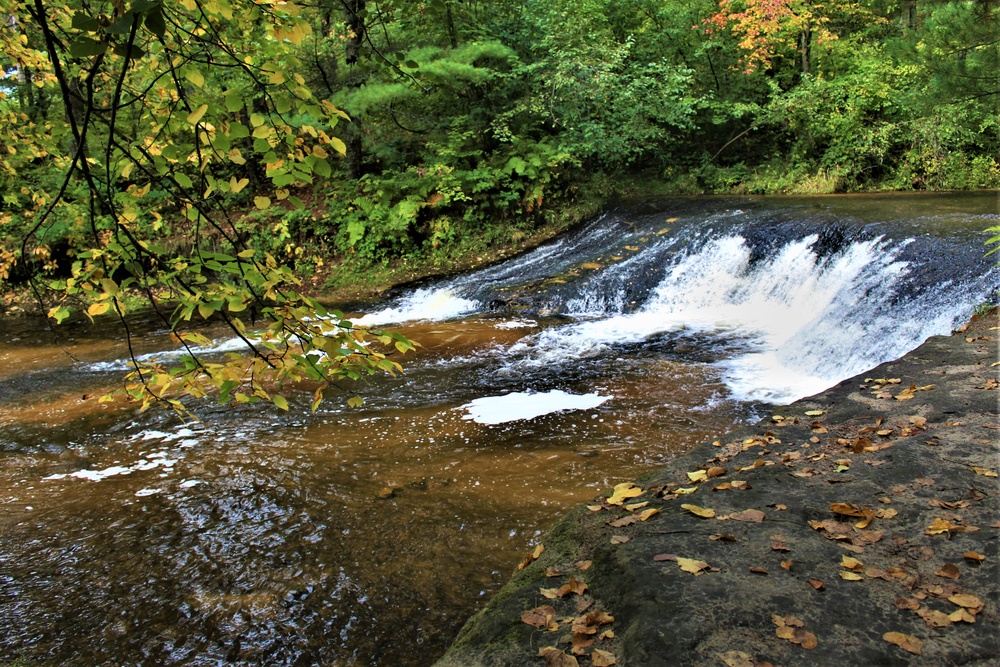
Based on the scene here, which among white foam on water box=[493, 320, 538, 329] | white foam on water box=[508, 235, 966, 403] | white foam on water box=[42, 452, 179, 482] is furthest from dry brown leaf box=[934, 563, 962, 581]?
white foam on water box=[493, 320, 538, 329]

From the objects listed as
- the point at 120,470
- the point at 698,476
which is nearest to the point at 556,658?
the point at 698,476

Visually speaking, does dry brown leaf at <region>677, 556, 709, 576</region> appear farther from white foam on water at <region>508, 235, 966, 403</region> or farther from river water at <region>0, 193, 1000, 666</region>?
white foam on water at <region>508, 235, 966, 403</region>

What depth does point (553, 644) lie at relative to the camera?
2.29 metres

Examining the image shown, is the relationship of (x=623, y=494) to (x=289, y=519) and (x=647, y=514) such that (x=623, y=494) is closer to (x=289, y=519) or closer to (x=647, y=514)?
(x=647, y=514)

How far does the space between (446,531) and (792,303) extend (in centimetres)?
664

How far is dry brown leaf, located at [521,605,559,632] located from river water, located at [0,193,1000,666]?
26.2 inches

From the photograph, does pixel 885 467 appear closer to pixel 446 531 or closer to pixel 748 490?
Answer: pixel 748 490

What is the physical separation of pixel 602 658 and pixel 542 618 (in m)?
0.38

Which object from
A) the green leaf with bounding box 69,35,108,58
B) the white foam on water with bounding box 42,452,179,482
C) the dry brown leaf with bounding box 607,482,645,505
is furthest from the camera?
the white foam on water with bounding box 42,452,179,482

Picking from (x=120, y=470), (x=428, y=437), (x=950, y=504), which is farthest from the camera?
(x=428, y=437)

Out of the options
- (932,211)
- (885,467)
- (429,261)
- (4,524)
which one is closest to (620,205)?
(429,261)

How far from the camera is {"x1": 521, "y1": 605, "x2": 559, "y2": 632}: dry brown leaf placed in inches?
94.9

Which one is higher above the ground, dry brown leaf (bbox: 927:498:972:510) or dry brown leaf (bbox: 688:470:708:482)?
dry brown leaf (bbox: 927:498:972:510)

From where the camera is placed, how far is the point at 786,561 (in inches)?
101
